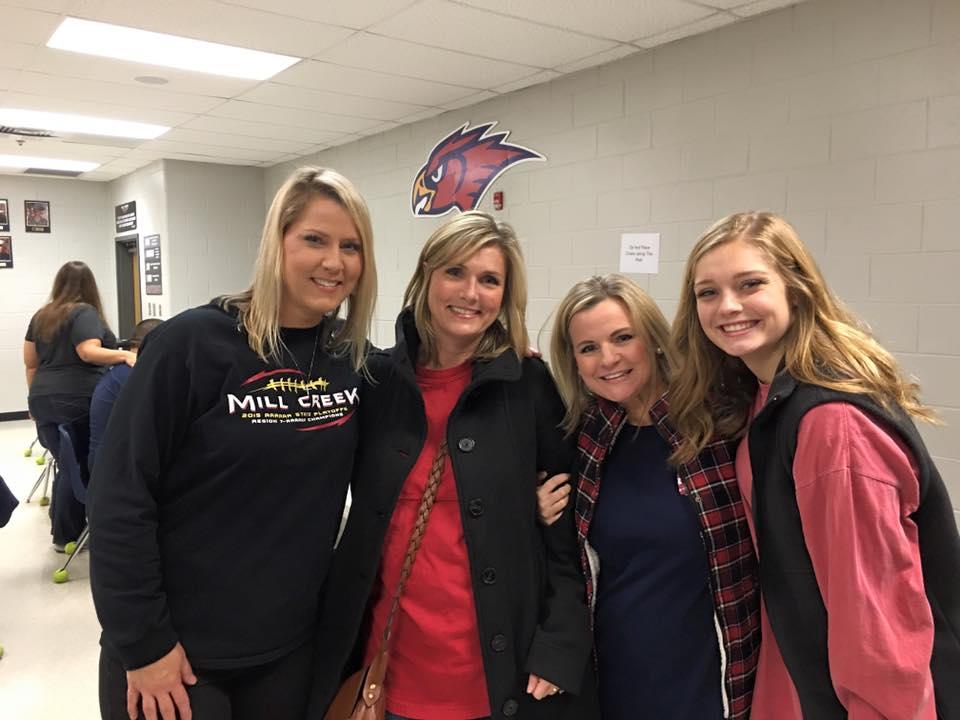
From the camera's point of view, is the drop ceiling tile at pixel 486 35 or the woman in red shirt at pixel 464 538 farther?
the drop ceiling tile at pixel 486 35

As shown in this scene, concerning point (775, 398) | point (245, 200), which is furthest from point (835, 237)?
point (245, 200)

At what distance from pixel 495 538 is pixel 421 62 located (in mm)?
3002

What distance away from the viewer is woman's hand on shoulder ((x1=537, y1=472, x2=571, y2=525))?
148cm

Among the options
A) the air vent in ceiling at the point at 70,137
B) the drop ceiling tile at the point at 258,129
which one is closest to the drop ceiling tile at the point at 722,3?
the drop ceiling tile at the point at 258,129

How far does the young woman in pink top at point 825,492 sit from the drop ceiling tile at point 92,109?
4.60m

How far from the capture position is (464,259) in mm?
1535

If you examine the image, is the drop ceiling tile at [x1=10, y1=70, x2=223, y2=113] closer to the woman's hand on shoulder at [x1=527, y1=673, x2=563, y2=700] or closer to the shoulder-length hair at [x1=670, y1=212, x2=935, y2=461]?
the shoulder-length hair at [x1=670, y1=212, x2=935, y2=461]

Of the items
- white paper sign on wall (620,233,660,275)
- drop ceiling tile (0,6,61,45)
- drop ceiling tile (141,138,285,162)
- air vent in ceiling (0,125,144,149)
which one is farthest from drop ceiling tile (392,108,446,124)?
air vent in ceiling (0,125,144,149)

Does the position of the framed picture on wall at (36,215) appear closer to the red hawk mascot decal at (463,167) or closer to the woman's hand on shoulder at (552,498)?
the red hawk mascot decal at (463,167)

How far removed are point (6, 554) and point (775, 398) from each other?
4.54m

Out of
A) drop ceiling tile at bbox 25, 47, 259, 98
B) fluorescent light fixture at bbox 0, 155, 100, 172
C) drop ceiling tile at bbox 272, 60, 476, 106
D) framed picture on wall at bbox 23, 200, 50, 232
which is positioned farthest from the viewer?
framed picture on wall at bbox 23, 200, 50, 232

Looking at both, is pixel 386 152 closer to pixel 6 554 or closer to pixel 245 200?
pixel 245 200

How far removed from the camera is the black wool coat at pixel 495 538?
1.41 meters

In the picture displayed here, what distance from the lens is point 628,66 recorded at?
3.62 meters
